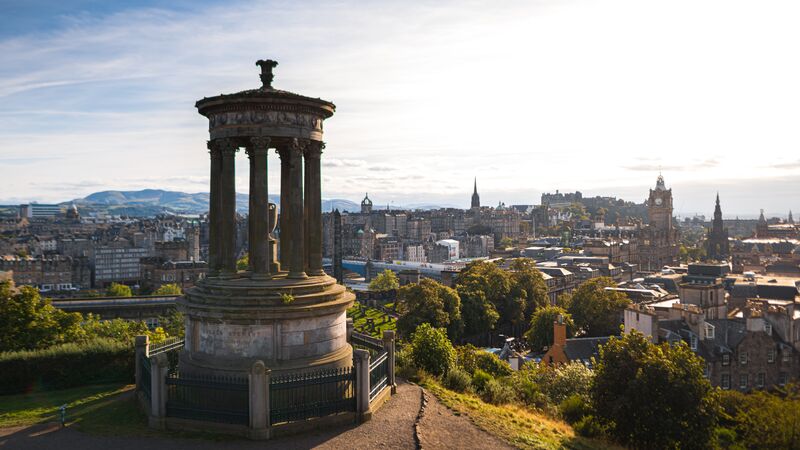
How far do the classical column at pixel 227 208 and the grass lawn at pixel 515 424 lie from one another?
8.64 metres

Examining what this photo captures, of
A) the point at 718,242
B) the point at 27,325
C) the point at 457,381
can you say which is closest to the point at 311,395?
the point at 457,381

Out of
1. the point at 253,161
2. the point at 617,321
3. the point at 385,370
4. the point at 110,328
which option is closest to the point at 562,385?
the point at 385,370

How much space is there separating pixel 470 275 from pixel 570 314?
16.1 metres

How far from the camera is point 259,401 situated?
1739 centimetres

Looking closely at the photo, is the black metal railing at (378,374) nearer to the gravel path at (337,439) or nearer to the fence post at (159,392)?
the gravel path at (337,439)

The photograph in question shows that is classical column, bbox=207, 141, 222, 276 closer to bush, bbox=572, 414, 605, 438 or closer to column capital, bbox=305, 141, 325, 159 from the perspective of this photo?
column capital, bbox=305, 141, 325, 159

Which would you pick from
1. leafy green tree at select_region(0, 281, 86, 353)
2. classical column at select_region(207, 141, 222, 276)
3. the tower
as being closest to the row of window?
classical column at select_region(207, 141, 222, 276)

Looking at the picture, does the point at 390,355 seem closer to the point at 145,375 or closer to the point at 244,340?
the point at 244,340

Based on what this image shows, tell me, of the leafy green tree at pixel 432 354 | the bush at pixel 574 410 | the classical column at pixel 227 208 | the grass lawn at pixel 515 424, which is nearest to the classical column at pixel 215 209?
the classical column at pixel 227 208

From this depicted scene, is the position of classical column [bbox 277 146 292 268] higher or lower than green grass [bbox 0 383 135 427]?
higher

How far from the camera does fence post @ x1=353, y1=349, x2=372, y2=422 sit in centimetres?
1881

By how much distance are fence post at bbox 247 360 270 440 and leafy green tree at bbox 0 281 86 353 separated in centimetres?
1876

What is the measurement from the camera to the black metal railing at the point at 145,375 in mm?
19942

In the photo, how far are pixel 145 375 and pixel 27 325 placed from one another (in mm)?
14738
